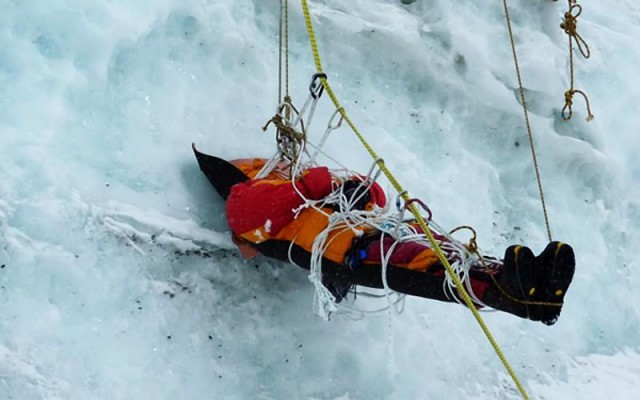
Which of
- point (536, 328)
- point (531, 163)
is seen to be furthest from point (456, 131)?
point (536, 328)

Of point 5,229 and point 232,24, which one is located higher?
point 232,24

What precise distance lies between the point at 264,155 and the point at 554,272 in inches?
56.1

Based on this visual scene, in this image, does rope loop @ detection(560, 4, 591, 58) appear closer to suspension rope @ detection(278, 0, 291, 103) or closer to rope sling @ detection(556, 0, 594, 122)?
rope sling @ detection(556, 0, 594, 122)

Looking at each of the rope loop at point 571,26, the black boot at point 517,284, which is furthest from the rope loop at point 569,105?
the black boot at point 517,284

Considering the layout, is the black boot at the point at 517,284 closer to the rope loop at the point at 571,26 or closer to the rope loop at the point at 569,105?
the rope loop at the point at 569,105

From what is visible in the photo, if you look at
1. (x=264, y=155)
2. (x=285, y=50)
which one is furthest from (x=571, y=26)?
(x=264, y=155)

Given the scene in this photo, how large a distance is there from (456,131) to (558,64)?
0.64 m

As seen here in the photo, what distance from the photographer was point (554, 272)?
5.63 feet

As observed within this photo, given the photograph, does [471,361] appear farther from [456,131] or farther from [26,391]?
[26,391]

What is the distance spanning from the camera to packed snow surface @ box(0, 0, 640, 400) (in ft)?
7.39

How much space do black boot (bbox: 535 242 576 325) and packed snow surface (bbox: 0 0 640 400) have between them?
85 centimetres

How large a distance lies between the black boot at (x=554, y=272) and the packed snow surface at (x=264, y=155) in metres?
0.85

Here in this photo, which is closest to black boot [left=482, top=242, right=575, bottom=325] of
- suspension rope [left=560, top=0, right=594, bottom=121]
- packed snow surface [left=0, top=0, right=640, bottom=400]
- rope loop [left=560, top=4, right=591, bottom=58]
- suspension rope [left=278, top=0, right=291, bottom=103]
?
packed snow surface [left=0, top=0, right=640, bottom=400]

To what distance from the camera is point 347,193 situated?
238cm
